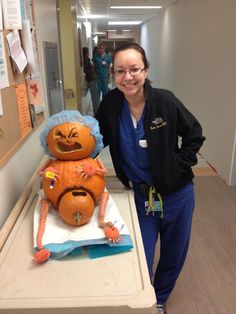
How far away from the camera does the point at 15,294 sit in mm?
734

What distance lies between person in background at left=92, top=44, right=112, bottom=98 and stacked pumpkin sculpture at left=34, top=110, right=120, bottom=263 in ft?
18.4

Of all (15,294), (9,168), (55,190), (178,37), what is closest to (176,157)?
(55,190)

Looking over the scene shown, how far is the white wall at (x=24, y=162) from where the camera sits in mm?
1093

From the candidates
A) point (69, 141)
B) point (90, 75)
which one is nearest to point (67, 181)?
point (69, 141)

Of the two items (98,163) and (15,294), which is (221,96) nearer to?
(98,163)

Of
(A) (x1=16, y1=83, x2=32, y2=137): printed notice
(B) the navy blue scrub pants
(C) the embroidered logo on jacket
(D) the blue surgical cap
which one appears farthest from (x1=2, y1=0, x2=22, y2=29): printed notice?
(B) the navy blue scrub pants

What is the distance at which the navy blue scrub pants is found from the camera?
1.34m

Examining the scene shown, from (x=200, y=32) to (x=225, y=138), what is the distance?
153cm

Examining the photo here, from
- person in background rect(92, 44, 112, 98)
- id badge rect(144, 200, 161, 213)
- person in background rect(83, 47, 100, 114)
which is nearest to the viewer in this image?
id badge rect(144, 200, 161, 213)

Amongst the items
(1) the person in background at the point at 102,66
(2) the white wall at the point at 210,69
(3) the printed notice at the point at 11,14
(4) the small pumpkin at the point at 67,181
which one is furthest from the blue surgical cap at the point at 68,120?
(1) the person in background at the point at 102,66

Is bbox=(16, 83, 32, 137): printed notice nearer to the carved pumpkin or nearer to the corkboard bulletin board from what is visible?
the corkboard bulletin board

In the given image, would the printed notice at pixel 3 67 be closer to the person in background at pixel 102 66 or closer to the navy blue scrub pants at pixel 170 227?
the navy blue scrub pants at pixel 170 227

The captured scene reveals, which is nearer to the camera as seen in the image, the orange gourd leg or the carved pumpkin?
the orange gourd leg

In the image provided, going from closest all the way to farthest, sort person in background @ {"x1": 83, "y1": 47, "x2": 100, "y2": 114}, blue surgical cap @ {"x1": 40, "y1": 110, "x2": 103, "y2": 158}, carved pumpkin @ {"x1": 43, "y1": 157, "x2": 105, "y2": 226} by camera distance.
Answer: carved pumpkin @ {"x1": 43, "y1": 157, "x2": 105, "y2": 226} < blue surgical cap @ {"x1": 40, "y1": 110, "x2": 103, "y2": 158} < person in background @ {"x1": 83, "y1": 47, "x2": 100, "y2": 114}
